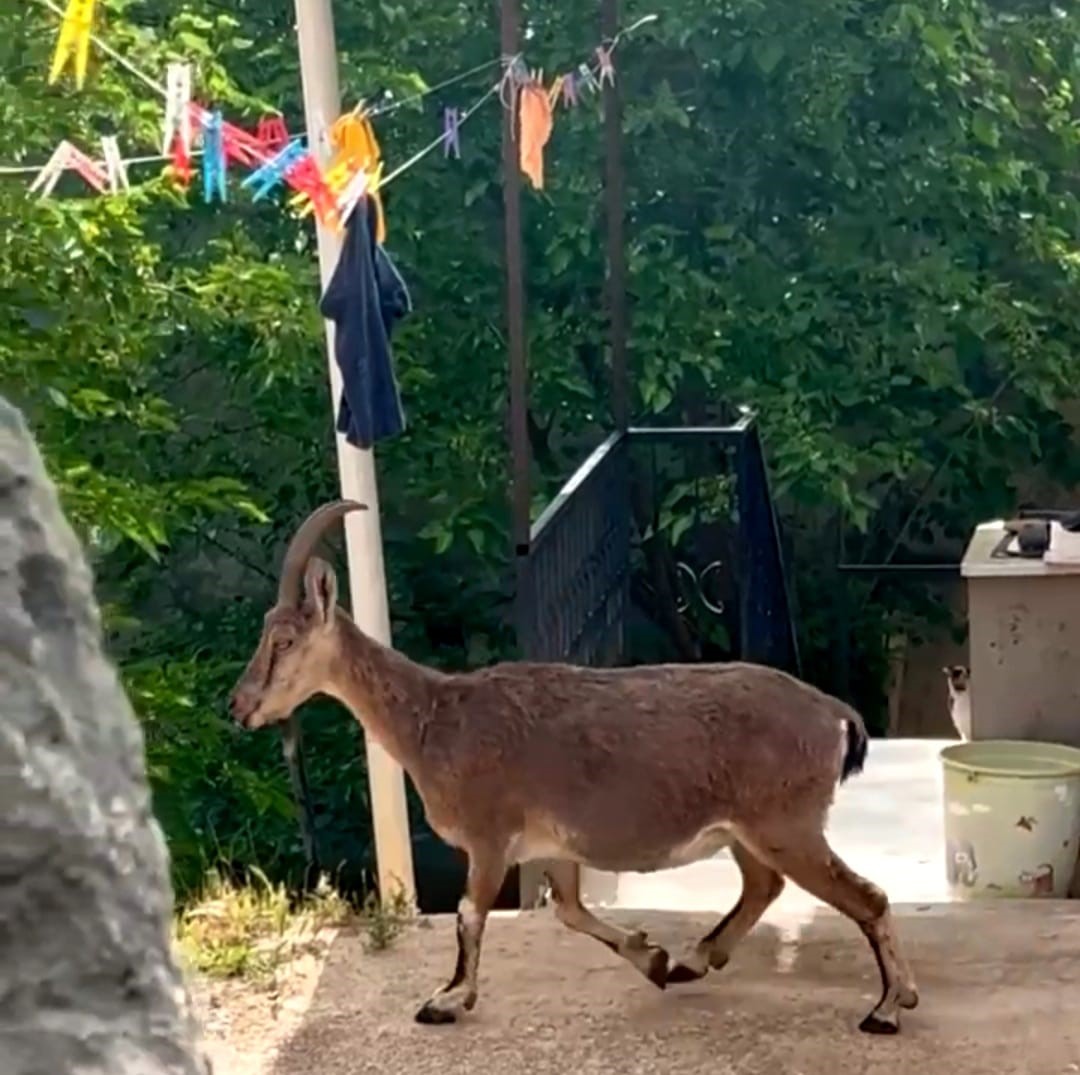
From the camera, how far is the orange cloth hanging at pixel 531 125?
4754mm

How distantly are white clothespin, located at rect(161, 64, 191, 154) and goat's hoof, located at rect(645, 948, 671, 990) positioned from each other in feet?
6.50

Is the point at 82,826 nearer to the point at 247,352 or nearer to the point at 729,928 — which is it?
the point at 729,928

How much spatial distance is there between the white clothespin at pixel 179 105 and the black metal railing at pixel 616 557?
48.9 inches

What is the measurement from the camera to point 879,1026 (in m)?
3.74

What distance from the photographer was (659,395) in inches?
306

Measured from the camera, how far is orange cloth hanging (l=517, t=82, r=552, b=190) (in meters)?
4.75

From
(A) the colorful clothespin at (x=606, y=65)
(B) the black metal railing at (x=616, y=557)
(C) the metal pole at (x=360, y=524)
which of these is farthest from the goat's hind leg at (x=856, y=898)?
(A) the colorful clothespin at (x=606, y=65)

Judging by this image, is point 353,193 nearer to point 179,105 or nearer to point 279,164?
point 279,164

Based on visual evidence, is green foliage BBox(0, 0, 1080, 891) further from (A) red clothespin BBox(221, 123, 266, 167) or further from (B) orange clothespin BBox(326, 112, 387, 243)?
(B) orange clothespin BBox(326, 112, 387, 243)

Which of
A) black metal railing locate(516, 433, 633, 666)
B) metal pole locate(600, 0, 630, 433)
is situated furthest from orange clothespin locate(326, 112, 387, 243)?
metal pole locate(600, 0, 630, 433)

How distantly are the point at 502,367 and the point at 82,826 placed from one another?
7.06 m

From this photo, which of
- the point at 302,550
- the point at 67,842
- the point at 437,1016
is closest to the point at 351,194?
the point at 302,550

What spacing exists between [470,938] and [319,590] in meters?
0.71

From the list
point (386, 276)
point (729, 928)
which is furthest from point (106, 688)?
point (386, 276)
